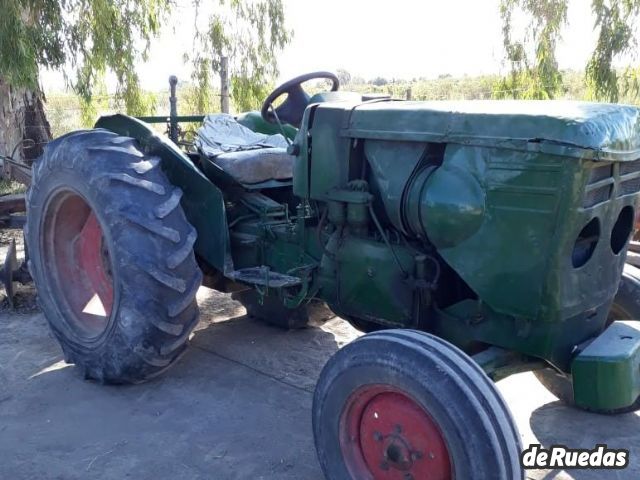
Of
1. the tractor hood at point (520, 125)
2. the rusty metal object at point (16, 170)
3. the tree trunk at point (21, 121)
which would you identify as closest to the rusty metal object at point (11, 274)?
the rusty metal object at point (16, 170)

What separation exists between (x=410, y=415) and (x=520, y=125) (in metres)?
1.15

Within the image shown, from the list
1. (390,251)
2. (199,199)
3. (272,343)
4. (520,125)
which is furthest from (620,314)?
(199,199)

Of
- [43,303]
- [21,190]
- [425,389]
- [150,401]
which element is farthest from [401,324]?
[21,190]

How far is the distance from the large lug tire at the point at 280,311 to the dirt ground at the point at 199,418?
134mm

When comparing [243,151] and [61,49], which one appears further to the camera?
[61,49]

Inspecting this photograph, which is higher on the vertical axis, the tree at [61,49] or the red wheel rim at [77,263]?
the tree at [61,49]

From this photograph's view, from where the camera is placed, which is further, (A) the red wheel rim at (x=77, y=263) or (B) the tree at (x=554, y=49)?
(B) the tree at (x=554, y=49)

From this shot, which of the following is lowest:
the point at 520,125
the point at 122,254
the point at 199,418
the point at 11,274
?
the point at 199,418

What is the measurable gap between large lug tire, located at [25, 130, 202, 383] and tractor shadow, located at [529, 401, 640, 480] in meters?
1.84

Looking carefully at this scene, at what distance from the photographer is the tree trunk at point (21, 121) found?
912 centimetres

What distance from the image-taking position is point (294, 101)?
169 inches

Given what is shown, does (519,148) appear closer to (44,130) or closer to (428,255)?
(428,255)

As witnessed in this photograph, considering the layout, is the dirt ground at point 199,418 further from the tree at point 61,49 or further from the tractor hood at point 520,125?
the tree at point 61,49
